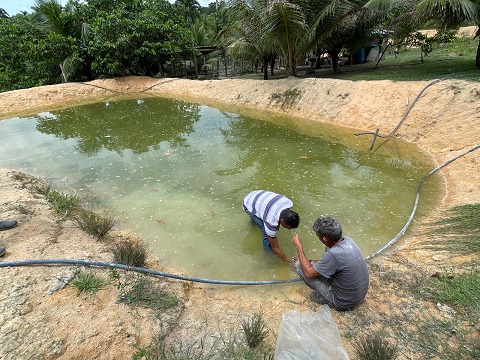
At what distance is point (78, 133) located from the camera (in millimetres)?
10383

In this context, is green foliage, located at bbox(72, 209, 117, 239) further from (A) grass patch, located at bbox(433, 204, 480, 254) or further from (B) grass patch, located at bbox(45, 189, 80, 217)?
(A) grass patch, located at bbox(433, 204, 480, 254)

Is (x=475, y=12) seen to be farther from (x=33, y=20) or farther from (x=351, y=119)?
(x=33, y=20)

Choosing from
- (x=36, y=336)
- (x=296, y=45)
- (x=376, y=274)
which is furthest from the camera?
(x=296, y=45)

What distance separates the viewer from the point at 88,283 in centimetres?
298

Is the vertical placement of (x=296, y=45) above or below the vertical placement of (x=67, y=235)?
above

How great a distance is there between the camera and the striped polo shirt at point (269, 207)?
3.41 metres

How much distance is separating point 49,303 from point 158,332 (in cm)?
109

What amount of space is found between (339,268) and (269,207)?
3.54ft

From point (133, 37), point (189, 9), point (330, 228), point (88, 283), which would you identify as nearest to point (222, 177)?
point (88, 283)

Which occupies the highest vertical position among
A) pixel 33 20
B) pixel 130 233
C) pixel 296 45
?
pixel 33 20

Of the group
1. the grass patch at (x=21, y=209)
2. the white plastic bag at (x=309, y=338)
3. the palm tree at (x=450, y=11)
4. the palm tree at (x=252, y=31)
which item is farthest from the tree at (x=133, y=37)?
the white plastic bag at (x=309, y=338)

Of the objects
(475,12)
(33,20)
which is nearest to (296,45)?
(475,12)

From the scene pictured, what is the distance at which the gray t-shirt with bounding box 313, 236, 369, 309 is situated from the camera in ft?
9.06

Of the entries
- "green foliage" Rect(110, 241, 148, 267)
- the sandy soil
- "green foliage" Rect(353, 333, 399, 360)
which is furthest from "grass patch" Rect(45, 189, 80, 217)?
"green foliage" Rect(353, 333, 399, 360)
